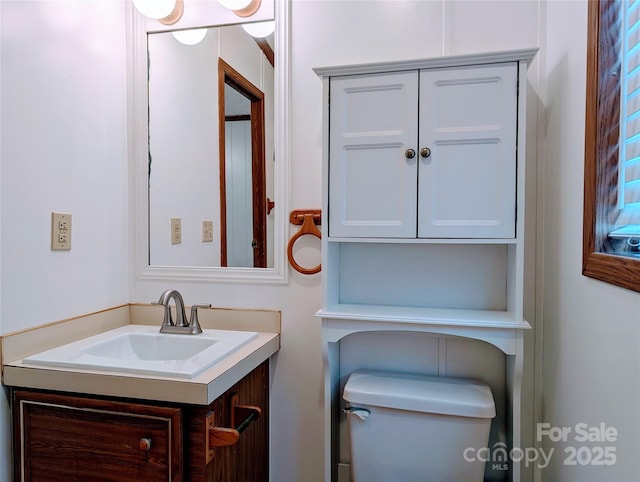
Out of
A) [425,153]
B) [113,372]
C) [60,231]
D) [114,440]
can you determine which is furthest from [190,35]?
[114,440]

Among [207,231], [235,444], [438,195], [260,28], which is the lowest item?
[235,444]

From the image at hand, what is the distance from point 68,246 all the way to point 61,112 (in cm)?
45

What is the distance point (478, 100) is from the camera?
1204mm

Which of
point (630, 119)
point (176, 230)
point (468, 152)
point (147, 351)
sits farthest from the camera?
point (176, 230)

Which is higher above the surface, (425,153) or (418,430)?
(425,153)

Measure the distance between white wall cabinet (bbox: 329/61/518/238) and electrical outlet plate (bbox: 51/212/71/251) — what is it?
90 centimetres

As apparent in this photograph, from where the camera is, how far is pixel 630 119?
898 mm

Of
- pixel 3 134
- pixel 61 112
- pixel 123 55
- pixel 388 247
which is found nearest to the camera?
pixel 3 134

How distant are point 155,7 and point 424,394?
5.64ft

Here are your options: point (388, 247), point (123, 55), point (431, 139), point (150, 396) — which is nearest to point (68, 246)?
point (150, 396)

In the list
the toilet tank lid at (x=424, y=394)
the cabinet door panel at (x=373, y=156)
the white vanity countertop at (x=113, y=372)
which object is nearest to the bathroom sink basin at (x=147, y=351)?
→ the white vanity countertop at (x=113, y=372)

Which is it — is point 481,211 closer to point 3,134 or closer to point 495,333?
point 495,333

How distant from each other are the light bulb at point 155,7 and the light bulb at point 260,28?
12.1 inches

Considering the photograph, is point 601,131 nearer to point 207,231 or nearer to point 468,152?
point 468,152
